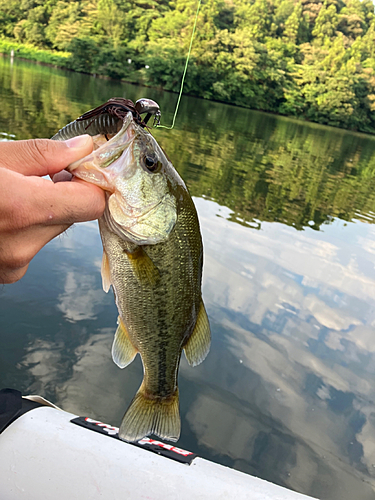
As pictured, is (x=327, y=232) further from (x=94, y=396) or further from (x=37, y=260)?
(x=94, y=396)

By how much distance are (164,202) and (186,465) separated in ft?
5.21

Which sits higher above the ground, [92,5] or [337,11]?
[337,11]

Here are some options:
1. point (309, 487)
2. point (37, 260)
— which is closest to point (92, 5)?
point (37, 260)

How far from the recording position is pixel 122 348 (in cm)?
195

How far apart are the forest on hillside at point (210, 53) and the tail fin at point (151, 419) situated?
52048 millimetres

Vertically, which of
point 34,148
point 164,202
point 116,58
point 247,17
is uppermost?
point 247,17

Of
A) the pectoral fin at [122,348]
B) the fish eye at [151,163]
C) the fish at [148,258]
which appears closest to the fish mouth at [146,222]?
the fish at [148,258]

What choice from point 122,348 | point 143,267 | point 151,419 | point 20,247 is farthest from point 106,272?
point 151,419

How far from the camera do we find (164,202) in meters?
1.60

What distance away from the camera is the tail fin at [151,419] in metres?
1.89

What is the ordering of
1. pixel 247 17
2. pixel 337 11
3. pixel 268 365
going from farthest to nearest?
pixel 337 11 → pixel 247 17 → pixel 268 365

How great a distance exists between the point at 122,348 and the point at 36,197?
3.13 feet

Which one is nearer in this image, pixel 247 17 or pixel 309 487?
pixel 309 487

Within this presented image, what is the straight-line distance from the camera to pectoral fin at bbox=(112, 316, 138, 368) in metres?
1.93
